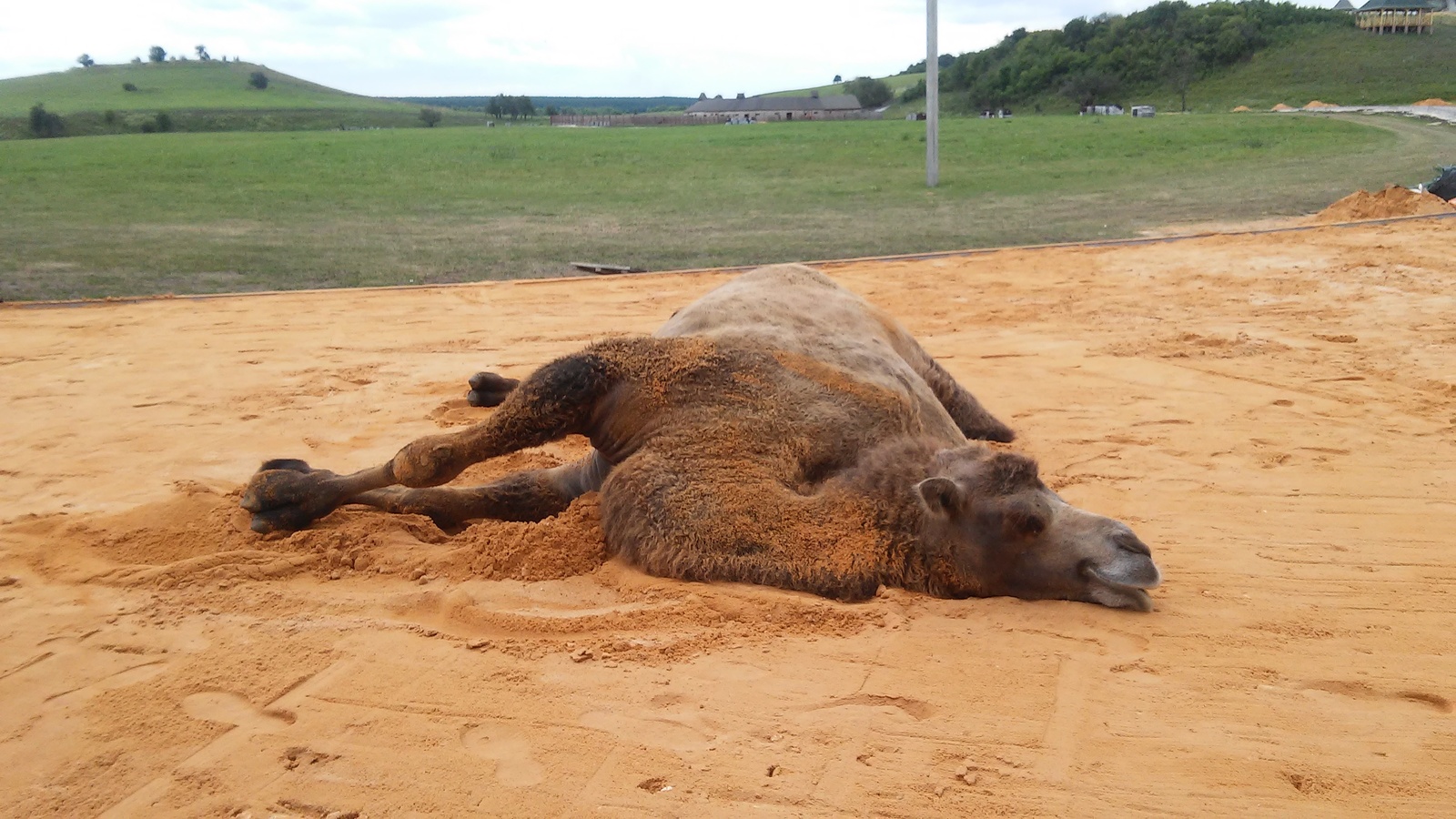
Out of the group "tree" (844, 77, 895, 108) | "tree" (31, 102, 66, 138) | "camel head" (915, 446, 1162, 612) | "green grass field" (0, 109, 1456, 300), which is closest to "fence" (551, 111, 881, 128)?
"tree" (844, 77, 895, 108)

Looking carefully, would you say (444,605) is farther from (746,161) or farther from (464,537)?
(746,161)

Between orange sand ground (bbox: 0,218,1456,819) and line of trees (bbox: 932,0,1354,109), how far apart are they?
71.1 metres

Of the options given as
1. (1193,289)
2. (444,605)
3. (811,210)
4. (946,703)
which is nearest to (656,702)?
(946,703)

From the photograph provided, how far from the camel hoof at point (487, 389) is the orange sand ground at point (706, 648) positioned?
0.81ft

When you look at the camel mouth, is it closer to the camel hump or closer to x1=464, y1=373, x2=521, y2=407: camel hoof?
the camel hump

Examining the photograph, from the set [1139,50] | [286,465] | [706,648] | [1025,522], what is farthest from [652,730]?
[1139,50]

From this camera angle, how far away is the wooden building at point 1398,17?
70.5 meters

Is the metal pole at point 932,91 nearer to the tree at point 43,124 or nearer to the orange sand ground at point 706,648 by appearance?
A: the orange sand ground at point 706,648

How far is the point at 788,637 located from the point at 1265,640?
161 centimetres

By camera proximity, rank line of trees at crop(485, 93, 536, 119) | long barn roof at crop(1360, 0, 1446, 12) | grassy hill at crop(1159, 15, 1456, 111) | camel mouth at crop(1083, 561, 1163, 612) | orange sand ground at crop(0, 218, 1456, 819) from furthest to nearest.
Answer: line of trees at crop(485, 93, 536, 119) < long barn roof at crop(1360, 0, 1446, 12) < grassy hill at crop(1159, 15, 1456, 111) < camel mouth at crop(1083, 561, 1163, 612) < orange sand ground at crop(0, 218, 1456, 819)

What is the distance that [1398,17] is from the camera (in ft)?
234

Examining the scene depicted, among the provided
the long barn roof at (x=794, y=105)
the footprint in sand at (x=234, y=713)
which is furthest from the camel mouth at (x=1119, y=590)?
the long barn roof at (x=794, y=105)

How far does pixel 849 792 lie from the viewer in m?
2.64

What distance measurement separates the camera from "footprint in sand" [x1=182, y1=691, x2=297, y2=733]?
3.04m
